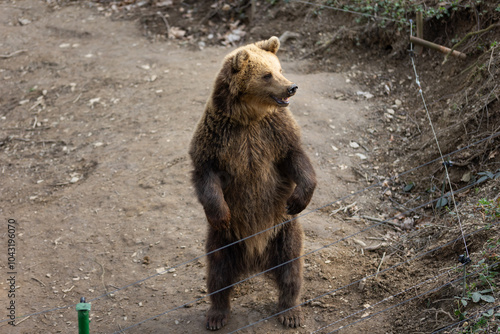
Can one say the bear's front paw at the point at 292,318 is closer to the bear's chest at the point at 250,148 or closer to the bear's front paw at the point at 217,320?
the bear's front paw at the point at 217,320

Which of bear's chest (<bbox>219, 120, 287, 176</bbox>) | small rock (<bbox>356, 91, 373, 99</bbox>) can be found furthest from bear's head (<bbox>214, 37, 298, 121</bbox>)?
small rock (<bbox>356, 91, 373, 99</bbox>)

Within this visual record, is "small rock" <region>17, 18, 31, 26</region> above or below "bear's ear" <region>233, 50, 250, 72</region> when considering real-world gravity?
below

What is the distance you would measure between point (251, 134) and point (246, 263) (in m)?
1.30

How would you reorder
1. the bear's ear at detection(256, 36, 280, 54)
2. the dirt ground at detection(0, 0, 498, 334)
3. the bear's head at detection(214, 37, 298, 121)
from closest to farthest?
the bear's head at detection(214, 37, 298, 121), the bear's ear at detection(256, 36, 280, 54), the dirt ground at detection(0, 0, 498, 334)

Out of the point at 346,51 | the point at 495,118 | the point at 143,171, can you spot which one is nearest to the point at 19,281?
the point at 143,171

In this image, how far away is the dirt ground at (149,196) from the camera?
17.4 ft

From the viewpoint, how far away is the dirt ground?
17.4 feet

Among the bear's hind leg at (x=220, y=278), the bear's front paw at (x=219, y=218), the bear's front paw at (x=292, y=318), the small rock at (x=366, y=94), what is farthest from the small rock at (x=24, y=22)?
the bear's front paw at (x=292, y=318)

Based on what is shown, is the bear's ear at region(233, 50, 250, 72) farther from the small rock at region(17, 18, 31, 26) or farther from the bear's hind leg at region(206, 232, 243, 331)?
the small rock at region(17, 18, 31, 26)

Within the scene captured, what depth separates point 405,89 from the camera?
8.49 m

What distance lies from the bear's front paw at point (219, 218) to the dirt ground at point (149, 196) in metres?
1.07

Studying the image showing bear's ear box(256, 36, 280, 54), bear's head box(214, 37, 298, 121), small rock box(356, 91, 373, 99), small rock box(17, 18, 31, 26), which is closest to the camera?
bear's head box(214, 37, 298, 121)

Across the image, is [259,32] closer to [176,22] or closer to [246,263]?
[176,22]

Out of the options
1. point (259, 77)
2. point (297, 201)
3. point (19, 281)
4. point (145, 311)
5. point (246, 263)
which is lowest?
point (19, 281)
